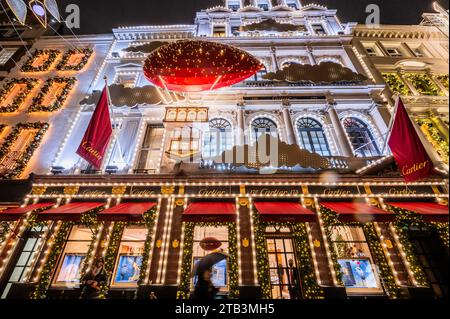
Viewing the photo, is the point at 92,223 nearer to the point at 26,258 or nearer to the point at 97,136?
the point at 26,258

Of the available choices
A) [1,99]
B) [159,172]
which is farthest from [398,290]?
[1,99]

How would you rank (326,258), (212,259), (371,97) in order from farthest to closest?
(371,97) → (326,258) → (212,259)

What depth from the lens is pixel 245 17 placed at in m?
16.6

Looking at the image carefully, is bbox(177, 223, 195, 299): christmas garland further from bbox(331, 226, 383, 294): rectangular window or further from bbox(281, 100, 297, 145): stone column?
bbox(281, 100, 297, 145): stone column

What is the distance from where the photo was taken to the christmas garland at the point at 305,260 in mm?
7602

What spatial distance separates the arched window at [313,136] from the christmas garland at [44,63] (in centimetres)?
1644

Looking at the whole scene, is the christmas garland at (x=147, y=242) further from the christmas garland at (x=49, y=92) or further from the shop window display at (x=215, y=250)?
the christmas garland at (x=49, y=92)

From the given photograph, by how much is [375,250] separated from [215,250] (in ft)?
20.8

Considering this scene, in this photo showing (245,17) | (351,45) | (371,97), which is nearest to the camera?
(371,97)

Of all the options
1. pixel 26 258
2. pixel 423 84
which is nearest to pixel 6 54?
pixel 26 258

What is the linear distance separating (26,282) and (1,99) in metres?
10.9
